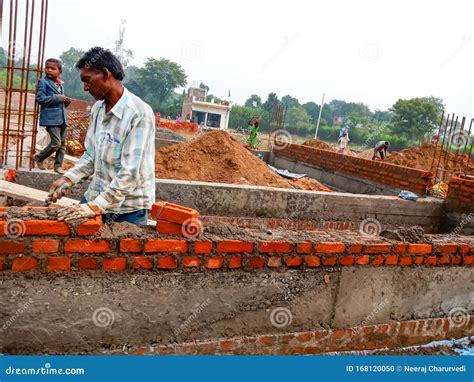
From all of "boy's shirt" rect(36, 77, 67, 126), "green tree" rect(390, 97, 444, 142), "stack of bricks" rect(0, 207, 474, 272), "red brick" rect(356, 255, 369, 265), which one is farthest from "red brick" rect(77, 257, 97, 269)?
"green tree" rect(390, 97, 444, 142)

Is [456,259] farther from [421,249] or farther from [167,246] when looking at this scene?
[167,246]

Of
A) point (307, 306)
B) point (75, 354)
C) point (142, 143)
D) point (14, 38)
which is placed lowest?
point (75, 354)

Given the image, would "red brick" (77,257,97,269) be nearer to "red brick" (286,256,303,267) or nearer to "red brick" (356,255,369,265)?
A: "red brick" (286,256,303,267)

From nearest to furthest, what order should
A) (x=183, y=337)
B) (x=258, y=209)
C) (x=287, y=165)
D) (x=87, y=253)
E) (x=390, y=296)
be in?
(x=87, y=253), (x=183, y=337), (x=390, y=296), (x=258, y=209), (x=287, y=165)

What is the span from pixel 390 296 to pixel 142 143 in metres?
2.21

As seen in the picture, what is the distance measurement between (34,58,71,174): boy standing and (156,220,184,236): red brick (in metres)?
3.06

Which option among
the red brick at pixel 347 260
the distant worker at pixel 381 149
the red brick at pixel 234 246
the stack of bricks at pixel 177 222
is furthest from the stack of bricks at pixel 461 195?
the distant worker at pixel 381 149

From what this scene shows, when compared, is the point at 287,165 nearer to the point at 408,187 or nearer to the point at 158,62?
the point at 408,187

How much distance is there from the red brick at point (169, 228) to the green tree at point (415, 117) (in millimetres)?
49112

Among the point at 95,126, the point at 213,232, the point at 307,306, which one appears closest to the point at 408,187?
the point at 307,306

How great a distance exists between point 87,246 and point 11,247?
37 cm

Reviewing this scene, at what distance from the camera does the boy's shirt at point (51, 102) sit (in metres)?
4.83

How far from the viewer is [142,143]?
2.42m

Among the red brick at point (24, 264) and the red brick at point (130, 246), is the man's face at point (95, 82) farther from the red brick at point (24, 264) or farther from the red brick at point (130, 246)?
the red brick at point (24, 264)
